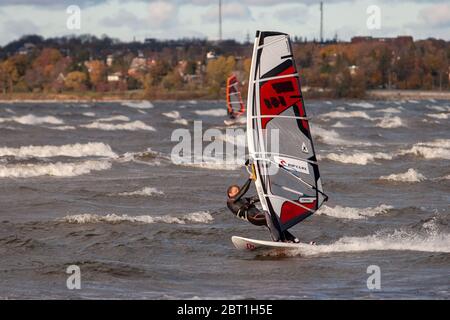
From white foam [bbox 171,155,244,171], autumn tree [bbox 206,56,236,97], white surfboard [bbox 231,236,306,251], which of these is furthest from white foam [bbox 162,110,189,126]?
autumn tree [bbox 206,56,236,97]

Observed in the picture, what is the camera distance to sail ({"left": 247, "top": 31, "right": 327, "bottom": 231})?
1522 centimetres

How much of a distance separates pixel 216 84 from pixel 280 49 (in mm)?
145707

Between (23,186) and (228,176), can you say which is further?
(228,176)

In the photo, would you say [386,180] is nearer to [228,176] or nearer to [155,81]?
[228,176]

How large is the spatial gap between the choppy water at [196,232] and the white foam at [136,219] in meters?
0.02

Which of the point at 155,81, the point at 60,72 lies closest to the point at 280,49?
the point at 155,81

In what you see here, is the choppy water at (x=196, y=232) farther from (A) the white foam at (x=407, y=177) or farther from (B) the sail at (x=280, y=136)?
(B) the sail at (x=280, y=136)

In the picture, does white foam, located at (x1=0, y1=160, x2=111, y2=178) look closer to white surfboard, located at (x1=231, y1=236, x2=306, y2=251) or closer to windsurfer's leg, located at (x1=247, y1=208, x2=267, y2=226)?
white surfboard, located at (x1=231, y1=236, x2=306, y2=251)

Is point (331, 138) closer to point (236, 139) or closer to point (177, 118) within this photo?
point (236, 139)

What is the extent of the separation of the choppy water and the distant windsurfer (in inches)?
15.5

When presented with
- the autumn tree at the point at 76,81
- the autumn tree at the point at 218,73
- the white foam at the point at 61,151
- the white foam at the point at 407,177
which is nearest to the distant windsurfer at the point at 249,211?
the white foam at the point at 407,177

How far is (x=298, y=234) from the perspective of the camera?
1803cm

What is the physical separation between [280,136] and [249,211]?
1.16 metres
